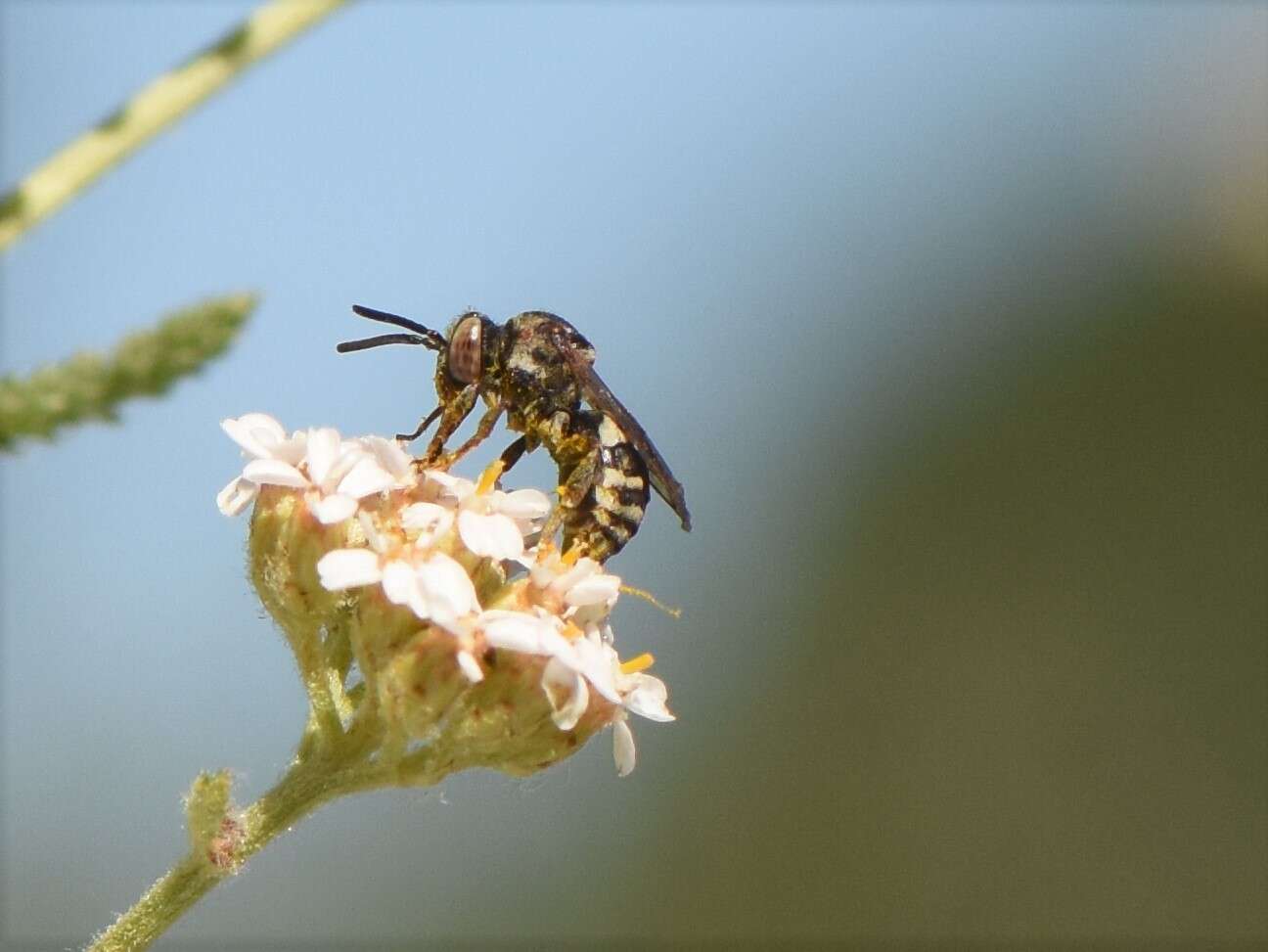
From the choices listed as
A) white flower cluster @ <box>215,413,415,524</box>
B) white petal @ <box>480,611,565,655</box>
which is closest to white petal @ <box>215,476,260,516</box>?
white flower cluster @ <box>215,413,415,524</box>

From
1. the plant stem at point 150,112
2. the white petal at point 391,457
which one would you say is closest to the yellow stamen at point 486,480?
the white petal at point 391,457

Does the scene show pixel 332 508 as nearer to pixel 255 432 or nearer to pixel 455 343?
pixel 255 432

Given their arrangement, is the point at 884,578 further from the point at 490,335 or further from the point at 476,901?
the point at 490,335

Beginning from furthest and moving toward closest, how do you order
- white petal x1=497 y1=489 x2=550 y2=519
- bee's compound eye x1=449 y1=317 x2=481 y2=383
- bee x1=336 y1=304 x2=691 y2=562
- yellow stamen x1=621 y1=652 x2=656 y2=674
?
bee's compound eye x1=449 y1=317 x2=481 y2=383, bee x1=336 y1=304 x2=691 y2=562, white petal x1=497 y1=489 x2=550 y2=519, yellow stamen x1=621 y1=652 x2=656 y2=674

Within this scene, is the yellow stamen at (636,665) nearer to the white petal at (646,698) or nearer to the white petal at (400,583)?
the white petal at (646,698)

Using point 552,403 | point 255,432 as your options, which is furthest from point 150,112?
point 552,403

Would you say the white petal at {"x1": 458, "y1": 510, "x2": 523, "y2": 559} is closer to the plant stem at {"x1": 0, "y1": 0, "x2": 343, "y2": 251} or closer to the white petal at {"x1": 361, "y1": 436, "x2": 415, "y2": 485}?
the white petal at {"x1": 361, "y1": 436, "x2": 415, "y2": 485}
